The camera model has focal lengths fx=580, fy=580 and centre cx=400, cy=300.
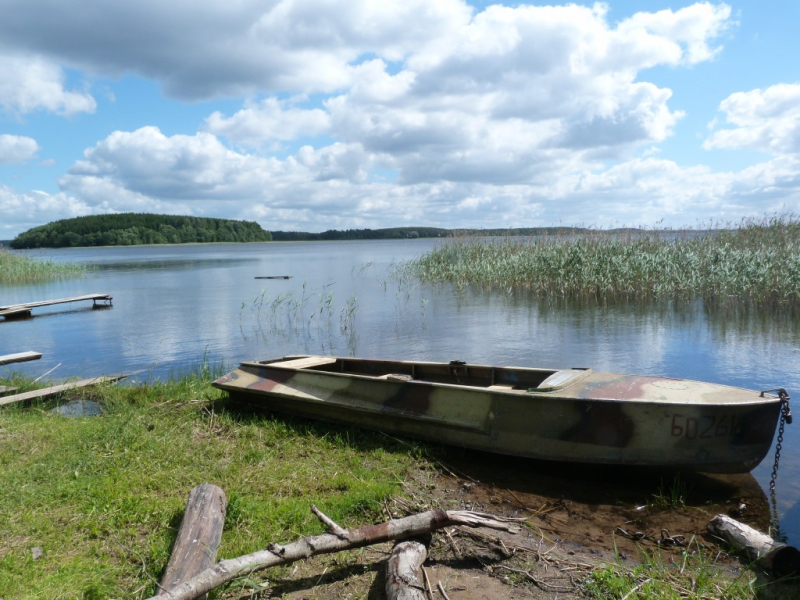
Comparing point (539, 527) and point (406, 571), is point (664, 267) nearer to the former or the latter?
point (539, 527)

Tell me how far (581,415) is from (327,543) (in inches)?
112

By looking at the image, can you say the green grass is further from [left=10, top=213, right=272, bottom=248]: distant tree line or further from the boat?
[left=10, top=213, right=272, bottom=248]: distant tree line

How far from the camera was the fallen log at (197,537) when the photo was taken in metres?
A: 3.80

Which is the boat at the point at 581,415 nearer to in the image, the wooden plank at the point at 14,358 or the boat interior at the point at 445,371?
the boat interior at the point at 445,371

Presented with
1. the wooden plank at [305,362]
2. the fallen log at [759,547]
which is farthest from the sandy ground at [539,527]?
the wooden plank at [305,362]

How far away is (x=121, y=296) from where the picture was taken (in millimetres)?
27359

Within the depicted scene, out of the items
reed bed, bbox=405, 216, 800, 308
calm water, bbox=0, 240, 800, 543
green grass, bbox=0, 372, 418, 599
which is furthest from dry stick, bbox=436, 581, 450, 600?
reed bed, bbox=405, 216, 800, 308

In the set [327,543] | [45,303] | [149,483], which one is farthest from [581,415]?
[45,303]

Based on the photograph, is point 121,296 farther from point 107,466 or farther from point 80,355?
point 107,466

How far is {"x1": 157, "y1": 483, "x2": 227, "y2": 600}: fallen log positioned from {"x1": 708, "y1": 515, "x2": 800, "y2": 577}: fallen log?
3809 mm

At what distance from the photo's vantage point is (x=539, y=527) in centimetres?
496

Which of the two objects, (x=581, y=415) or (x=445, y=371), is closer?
(x=581, y=415)

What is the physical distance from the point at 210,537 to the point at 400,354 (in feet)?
29.0

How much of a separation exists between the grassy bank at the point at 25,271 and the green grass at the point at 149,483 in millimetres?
30406
